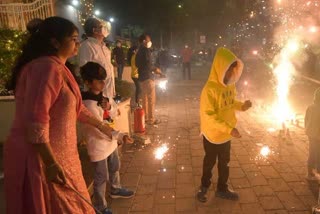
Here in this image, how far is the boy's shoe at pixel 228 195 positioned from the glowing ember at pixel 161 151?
6.09 feet

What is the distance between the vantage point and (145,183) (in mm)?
5211

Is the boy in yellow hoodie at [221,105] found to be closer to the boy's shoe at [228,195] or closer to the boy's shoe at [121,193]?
the boy's shoe at [228,195]

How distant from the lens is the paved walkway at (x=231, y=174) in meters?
4.42

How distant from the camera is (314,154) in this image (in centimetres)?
488

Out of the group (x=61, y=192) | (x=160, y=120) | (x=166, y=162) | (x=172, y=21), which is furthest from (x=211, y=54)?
(x=61, y=192)

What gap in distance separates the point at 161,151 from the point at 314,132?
3013mm

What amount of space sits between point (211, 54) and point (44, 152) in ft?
111

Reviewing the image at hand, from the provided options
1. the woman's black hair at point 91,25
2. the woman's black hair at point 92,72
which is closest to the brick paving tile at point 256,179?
the woman's black hair at point 92,72

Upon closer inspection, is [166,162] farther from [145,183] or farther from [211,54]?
[211,54]

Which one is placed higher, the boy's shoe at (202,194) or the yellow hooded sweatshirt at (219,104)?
the yellow hooded sweatshirt at (219,104)

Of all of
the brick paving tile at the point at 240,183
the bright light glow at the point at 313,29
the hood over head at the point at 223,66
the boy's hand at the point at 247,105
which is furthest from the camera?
the bright light glow at the point at 313,29

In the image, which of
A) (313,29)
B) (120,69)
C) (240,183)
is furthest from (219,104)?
(120,69)

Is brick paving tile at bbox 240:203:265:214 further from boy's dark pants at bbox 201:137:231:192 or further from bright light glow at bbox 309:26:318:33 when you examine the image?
bright light glow at bbox 309:26:318:33

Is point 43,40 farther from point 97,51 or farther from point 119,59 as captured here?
point 119,59
